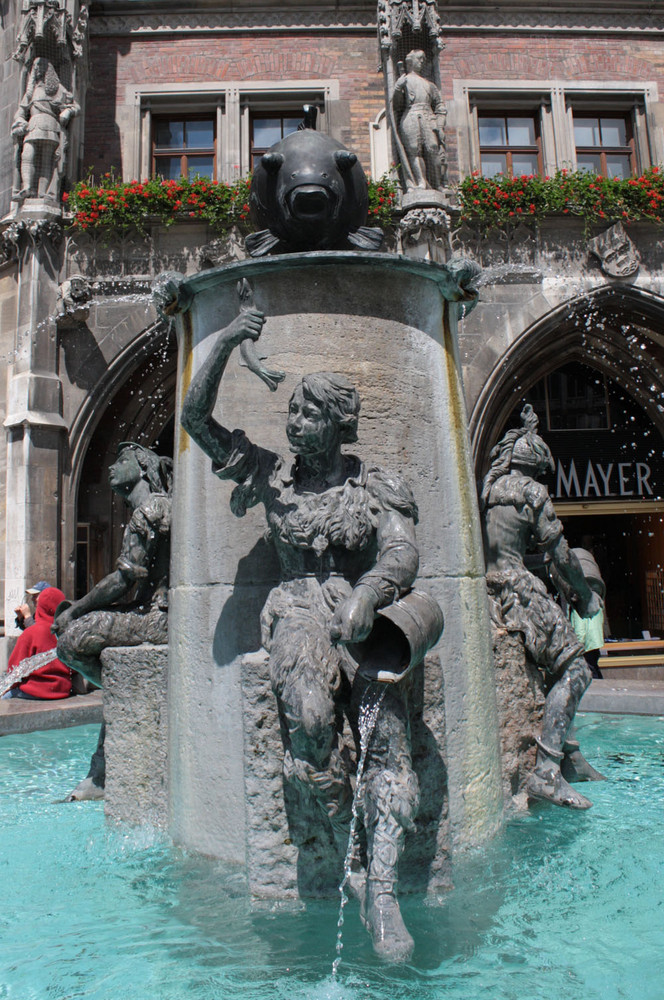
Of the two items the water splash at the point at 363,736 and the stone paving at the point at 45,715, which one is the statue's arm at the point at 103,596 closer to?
the water splash at the point at 363,736

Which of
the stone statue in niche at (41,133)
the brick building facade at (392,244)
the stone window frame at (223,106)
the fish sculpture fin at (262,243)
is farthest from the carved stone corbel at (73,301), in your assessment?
the fish sculpture fin at (262,243)

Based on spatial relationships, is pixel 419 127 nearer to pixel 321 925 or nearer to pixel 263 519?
pixel 263 519

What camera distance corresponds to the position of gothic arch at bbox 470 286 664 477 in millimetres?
11922

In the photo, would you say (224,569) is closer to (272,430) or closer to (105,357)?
(272,430)

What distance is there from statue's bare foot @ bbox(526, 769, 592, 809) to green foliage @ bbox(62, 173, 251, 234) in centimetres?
959

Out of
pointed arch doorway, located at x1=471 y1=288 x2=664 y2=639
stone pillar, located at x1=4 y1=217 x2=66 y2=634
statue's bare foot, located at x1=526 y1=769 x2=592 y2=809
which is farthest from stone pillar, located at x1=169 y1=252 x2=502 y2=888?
pointed arch doorway, located at x1=471 y1=288 x2=664 y2=639

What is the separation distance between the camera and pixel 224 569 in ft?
10.9

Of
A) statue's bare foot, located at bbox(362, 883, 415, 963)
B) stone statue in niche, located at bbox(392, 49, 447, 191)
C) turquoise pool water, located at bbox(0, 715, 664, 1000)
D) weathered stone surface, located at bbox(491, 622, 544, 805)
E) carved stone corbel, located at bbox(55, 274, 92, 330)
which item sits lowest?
turquoise pool water, located at bbox(0, 715, 664, 1000)

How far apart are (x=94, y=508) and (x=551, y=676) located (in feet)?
32.4

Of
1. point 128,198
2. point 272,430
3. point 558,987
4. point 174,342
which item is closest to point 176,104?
point 128,198

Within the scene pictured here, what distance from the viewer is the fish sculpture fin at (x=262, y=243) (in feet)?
13.1

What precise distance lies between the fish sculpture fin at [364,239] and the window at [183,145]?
10488 millimetres

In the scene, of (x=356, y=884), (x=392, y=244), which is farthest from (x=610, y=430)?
(x=356, y=884)

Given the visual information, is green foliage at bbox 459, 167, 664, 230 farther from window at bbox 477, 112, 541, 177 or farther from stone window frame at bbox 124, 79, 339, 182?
stone window frame at bbox 124, 79, 339, 182
